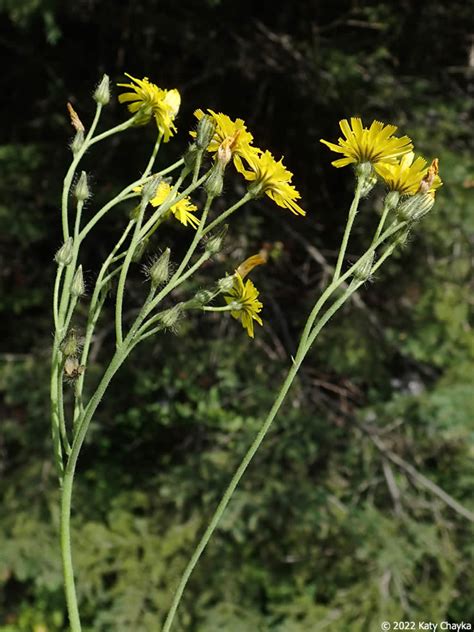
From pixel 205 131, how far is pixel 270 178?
79 millimetres

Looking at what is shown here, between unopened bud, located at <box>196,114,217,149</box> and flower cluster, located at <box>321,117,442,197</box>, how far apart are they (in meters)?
0.11

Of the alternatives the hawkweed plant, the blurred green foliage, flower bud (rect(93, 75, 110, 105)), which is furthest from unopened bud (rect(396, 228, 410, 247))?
the blurred green foliage

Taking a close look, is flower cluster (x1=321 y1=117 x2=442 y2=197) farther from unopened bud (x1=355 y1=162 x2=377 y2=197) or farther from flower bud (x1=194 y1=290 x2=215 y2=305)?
flower bud (x1=194 y1=290 x2=215 y2=305)

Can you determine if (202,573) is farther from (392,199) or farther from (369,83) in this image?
(392,199)

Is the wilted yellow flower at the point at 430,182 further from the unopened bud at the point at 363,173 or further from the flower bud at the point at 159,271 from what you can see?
the flower bud at the point at 159,271

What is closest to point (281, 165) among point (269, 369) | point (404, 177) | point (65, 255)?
point (404, 177)

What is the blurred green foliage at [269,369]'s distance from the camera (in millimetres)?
3082

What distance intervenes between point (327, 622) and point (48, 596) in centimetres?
132

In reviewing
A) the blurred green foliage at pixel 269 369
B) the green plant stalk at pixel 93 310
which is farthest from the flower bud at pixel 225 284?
the blurred green foliage at pixel 269 369

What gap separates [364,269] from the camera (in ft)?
2.23

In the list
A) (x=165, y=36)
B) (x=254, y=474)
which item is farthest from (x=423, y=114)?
(x=254, y=474)

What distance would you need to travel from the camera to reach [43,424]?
10.9ft

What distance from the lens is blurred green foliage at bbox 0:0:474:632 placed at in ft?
10.1

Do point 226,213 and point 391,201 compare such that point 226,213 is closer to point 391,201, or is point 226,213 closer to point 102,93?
point 391,201
